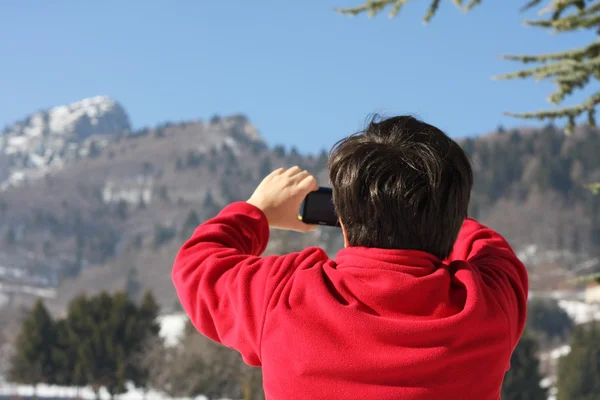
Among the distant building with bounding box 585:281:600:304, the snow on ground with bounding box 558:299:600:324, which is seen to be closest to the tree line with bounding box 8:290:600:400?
the distant building with bounding box 585:281:600:304

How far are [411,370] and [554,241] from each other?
17871 cm

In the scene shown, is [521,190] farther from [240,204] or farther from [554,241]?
[240,204]

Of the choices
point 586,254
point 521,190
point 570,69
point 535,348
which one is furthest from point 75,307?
point 521,190

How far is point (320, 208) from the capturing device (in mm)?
2047

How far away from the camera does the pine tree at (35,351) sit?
62.3 m

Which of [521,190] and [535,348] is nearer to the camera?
[535,348]

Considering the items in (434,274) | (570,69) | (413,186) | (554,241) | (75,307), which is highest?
(413,186)

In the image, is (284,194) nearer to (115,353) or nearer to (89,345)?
(115,353)

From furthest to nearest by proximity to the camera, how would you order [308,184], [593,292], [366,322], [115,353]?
1. [593,292]
2. [115,353]
3. [308,184]
4. [366,322]

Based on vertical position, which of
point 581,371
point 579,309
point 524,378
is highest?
point 524,378

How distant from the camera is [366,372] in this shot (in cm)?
171

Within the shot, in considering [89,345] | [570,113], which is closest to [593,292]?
[89,345]

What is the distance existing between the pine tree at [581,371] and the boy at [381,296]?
61.7 metres

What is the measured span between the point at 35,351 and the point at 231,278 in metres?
65.1
